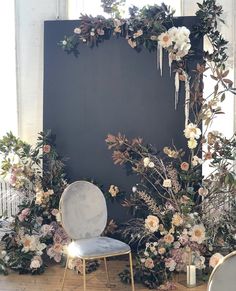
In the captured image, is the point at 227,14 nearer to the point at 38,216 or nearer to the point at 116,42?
the point at 116,42

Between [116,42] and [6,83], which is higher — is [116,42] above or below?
above

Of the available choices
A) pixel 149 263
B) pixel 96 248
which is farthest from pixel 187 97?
pixel 96 248

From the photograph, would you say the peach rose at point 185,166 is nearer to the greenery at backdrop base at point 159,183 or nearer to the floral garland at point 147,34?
the greenery at backdrop base at point 159,183

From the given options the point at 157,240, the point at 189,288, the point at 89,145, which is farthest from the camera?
the point at 89,145

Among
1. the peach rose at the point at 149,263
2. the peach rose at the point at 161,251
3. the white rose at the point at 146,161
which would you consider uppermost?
the white rose at the point at 146,161

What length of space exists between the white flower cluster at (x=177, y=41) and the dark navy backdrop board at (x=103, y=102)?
0.19 metres

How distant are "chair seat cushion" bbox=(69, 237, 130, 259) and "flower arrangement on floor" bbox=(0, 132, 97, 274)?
618 millimetres

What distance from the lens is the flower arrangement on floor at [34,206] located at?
3.70 meters

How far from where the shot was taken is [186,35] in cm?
353

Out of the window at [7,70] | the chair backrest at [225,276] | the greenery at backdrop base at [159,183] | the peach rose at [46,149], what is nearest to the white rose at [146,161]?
the greenery at backdrop base at [159,183]

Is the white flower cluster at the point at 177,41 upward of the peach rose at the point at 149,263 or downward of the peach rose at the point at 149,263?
upward

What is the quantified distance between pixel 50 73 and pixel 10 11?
2.48 feet

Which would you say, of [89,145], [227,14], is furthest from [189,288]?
[227,14]

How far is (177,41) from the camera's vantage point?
3.56 m
